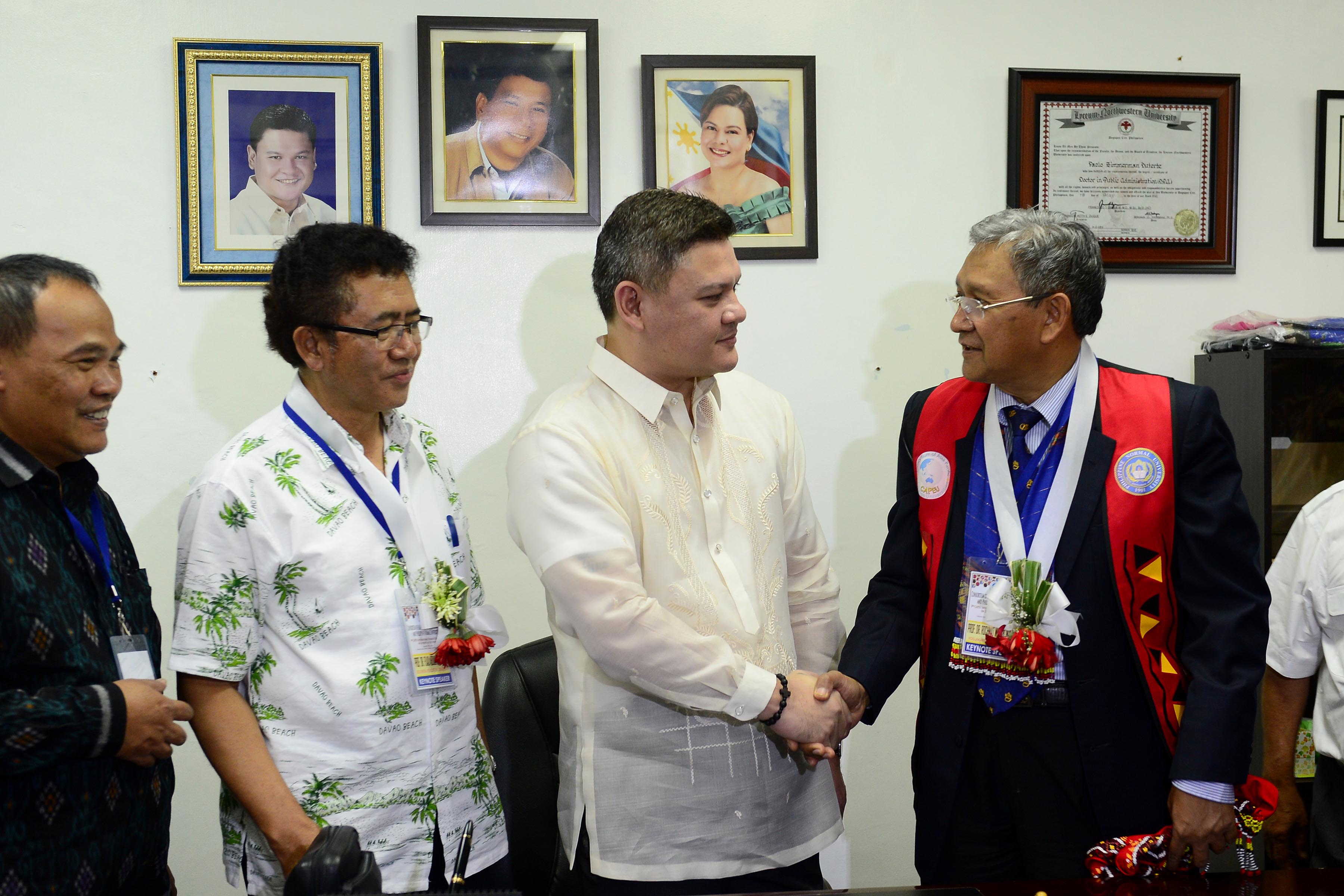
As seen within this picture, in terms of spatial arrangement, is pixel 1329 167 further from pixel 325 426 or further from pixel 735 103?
pixel 325 426

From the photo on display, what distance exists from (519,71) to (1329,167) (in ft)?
8.12

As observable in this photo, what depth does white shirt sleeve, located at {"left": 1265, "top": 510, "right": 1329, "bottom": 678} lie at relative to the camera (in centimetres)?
226

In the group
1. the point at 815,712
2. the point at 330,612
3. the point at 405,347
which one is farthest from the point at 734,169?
the point at 330,612

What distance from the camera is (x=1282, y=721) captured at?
2344 millimetres

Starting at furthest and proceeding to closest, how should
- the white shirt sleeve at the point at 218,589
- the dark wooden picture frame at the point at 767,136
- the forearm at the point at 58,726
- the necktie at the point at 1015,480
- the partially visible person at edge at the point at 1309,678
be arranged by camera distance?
the dark wooden picture frame at the point at 767,136, the partially visible person at edge at the point at 1309,678, the necktie at the point at 1015,480, the white shirt sleeve at the point at 218,589, the forearm at the point at 58,726

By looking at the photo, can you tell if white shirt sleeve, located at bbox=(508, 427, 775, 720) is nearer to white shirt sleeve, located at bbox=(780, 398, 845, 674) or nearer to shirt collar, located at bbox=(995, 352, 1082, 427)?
white shirt sleeve, located at bbox=(780, 398, 845, 674)

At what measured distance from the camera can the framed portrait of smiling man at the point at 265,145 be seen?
273 centimetres

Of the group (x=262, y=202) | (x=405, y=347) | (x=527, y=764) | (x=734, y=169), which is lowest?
(x=527, y=764)

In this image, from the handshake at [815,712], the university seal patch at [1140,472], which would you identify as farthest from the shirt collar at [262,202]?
the university seal patch at [1140,472]

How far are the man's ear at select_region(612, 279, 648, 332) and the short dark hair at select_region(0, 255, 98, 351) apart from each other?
894 mm

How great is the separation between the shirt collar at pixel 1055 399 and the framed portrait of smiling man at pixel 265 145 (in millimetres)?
1822

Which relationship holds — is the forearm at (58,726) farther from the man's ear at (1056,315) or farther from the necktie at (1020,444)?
the man's ear at (1056,315)

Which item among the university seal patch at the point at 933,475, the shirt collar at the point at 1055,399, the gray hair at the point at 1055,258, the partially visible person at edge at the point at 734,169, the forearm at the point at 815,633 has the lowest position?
the forearm at the point at 815,633

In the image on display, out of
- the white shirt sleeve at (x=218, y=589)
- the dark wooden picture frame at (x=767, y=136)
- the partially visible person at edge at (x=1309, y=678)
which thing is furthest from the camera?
the dark wooden picture frame at (x=767, y=136)
